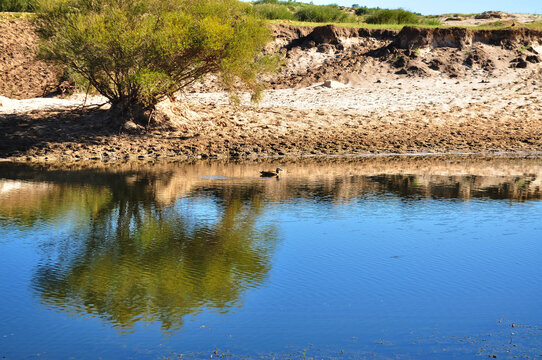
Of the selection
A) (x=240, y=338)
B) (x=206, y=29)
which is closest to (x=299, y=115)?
(x=206, y=29)

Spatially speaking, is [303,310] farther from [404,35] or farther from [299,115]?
[404,35]

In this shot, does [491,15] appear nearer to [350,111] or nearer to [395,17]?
[395,17]

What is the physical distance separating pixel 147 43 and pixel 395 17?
105 feet

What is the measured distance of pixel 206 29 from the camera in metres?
27.4

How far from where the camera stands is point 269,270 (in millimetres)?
11602

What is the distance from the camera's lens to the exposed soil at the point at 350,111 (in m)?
29.8

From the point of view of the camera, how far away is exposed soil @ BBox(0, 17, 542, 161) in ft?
97.7

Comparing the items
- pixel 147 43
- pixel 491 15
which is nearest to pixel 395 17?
pixel 491 15

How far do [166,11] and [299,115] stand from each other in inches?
307

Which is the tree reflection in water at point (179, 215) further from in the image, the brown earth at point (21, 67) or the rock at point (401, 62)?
the rock at point (401, 62)

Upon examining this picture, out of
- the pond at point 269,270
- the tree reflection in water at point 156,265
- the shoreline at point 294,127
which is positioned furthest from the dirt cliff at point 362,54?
the tree reflection in water at point 156,265

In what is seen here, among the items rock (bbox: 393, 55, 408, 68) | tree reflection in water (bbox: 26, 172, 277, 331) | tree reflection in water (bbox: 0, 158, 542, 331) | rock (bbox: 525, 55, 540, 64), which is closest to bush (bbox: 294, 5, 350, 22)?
rock (bbox: 393, 55, 408, 68)

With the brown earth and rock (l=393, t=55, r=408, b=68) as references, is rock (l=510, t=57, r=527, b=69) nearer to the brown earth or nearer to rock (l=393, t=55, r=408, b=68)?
rock (l=393, t=55, r=408, b=68)

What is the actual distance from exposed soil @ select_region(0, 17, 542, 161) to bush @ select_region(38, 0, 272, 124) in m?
1.97
